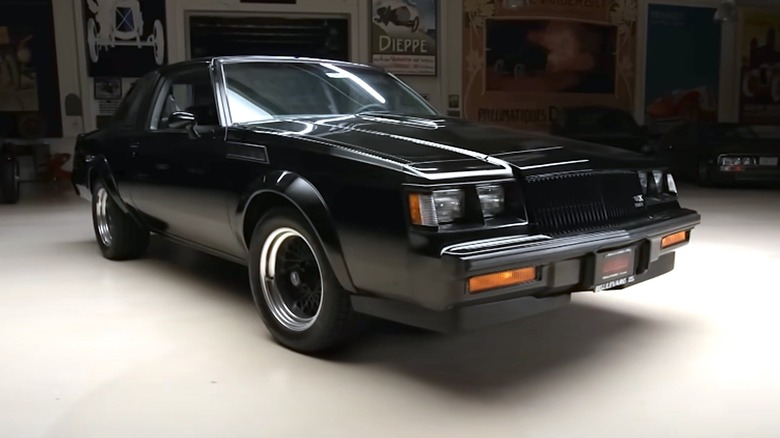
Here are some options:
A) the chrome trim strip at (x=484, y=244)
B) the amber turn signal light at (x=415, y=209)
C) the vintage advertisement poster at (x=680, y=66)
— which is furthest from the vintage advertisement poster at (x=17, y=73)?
the vintage advertisement poster at (x=680, y=66)

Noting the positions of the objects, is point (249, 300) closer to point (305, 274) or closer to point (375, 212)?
point (305, 274)

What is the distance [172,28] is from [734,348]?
1102 centimetres

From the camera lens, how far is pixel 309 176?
9.70 feet

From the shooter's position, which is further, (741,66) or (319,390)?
(741,66)

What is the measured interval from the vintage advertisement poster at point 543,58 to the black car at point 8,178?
778cm

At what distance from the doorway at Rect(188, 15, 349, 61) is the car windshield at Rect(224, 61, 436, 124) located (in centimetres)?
841

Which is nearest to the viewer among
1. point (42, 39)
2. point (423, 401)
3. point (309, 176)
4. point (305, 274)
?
point (423, 401)

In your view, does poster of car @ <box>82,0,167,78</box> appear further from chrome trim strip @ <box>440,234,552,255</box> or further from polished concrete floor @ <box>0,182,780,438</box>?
chrome trim strip @ <box>440,234,552,255</box>

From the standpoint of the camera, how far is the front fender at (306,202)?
9.23ft

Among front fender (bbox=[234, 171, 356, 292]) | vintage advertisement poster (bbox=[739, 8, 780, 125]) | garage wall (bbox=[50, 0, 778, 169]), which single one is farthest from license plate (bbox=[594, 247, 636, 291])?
vintage advertisement poster (bbox=[739, 8, 780, 125])

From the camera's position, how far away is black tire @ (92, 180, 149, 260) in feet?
16.2

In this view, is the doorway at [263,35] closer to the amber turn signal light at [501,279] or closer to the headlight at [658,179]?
the headlight at [658,179]

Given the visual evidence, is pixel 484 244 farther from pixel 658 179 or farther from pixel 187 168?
pixel 187 168

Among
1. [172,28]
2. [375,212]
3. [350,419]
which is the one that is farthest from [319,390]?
[172,28]
